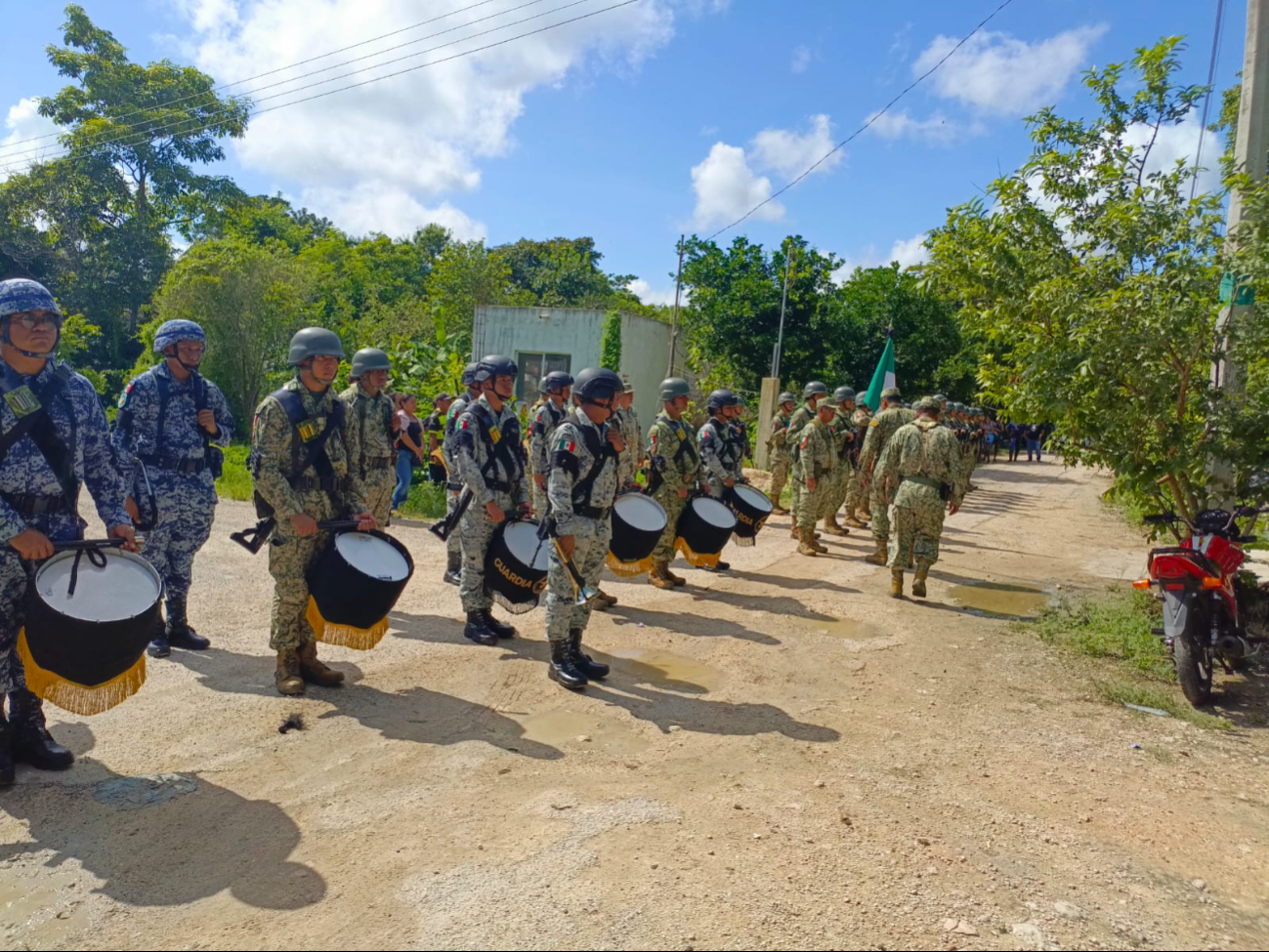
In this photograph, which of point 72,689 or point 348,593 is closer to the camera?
point 72,689

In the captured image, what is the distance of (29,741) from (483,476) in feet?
9.45

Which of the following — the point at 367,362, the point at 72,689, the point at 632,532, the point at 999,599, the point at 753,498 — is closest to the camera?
the point at 72,689

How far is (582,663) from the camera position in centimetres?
543

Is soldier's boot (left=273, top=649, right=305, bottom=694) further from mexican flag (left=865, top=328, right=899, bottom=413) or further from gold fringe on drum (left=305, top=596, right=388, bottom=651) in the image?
mexican flag (left=865, top=328, right=899, bottom=413)

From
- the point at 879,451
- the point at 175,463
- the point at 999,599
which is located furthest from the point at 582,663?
the point at 879,451

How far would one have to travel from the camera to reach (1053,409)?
20.8 feet

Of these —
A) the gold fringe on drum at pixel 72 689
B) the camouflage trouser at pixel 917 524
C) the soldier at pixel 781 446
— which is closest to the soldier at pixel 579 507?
the gold fringe on drum at pixel 72 689

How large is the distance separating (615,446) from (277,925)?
3.16 metres

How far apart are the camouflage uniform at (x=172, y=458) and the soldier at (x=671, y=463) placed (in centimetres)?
371

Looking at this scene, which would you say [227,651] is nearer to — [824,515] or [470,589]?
[470,589]

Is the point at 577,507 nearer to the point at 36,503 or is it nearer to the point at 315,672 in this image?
the point at 315,672

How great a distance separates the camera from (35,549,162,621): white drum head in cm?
349

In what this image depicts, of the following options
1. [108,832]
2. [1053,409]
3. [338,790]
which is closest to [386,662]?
[338,790]

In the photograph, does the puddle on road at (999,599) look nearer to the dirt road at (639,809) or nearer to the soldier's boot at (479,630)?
the dirt road at (639,809)
